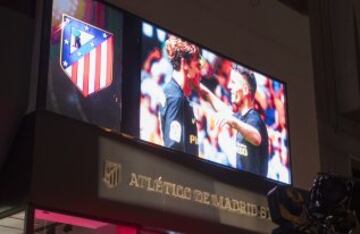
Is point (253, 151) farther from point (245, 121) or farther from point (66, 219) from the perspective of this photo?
point (66, 219)

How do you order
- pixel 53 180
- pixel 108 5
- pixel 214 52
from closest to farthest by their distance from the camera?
pixel 53 180
pixel 108 5
pixel 214 52

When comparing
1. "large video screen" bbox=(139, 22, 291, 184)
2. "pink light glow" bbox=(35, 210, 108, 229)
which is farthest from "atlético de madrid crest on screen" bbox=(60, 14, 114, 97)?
"pink light glow" bbox=(35, 210, 108, 229)

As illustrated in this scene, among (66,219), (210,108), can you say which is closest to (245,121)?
(210,108)

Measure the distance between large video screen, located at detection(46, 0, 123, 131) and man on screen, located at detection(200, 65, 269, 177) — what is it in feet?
3.14

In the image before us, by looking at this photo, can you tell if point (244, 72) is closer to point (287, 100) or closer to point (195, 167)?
point (287, 100)

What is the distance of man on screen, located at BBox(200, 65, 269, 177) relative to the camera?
19.0 feet

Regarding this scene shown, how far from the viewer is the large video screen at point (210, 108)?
531 cm

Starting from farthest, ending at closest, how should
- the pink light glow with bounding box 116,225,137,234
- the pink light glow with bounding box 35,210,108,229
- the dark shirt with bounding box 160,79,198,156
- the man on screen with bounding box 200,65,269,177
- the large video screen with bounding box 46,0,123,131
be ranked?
the man on screen with bounding box 200,65,269,177 < the dark shirt with bounding box 160,79,198,156 < the pink light glow with bounding box 116,225,137,234 < the large video screen with bounding box 46,0,123,131 < the pink light glow with bounding box 35,210,108,229

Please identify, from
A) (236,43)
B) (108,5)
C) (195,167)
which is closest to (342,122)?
(236,43)

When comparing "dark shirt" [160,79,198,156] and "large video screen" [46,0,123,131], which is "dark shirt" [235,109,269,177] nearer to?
"dark shirt" [160,79,198,156]

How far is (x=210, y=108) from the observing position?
5691mm

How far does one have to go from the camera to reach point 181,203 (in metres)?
Result: 5.21

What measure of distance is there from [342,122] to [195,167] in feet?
9.46

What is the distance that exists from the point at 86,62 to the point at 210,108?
1265mm
